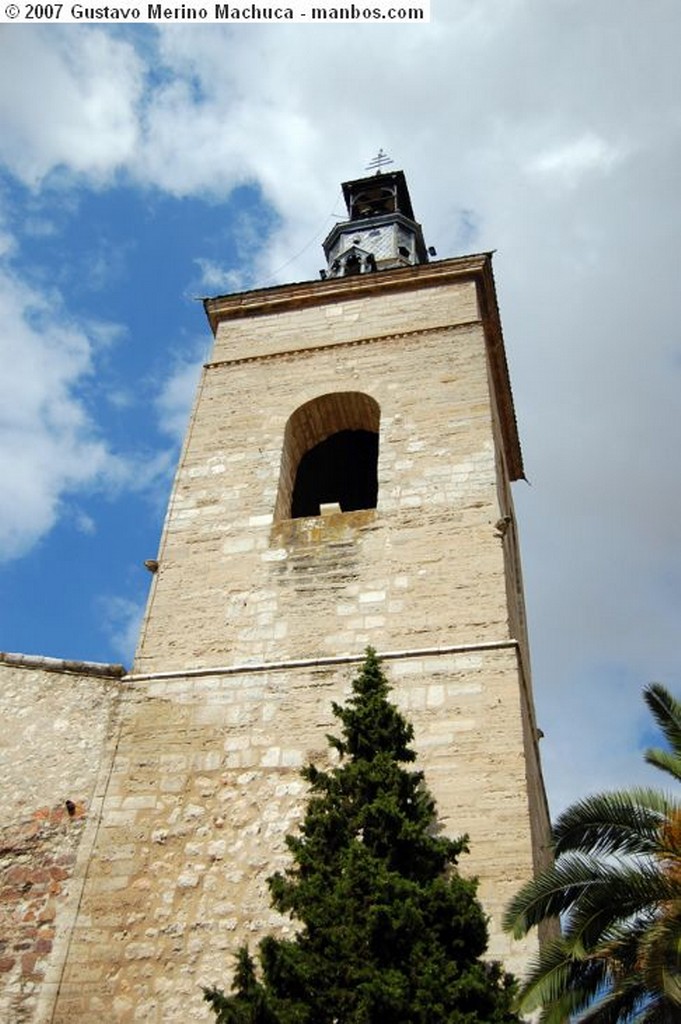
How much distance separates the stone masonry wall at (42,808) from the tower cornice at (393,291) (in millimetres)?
5508

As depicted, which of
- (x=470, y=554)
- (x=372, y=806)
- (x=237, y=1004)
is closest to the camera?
(x=237, y=1004)

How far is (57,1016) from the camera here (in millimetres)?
6430

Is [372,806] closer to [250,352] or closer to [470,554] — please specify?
[470,554]

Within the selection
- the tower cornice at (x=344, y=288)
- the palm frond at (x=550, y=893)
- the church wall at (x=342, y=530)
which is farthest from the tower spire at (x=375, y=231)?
the palm frond at (x=550, y=893)

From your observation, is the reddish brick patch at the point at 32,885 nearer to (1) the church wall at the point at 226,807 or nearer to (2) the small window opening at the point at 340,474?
(1) the church wall at the point at 226,807

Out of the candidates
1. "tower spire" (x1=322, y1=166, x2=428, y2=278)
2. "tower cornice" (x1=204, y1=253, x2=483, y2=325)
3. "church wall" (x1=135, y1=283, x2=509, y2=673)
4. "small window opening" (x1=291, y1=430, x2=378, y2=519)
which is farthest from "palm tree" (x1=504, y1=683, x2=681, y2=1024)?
"tower spire" (x1=322, y1=166, x2=428, y2=278)

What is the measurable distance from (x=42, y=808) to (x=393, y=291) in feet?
23.0

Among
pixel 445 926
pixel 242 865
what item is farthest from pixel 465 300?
pixel 445 926

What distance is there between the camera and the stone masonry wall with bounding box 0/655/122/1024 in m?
6.68

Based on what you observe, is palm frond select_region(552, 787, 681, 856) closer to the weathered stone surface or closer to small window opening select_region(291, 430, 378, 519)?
the weathered stone surface

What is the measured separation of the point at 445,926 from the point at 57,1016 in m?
2.81

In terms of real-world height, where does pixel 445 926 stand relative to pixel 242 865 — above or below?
below

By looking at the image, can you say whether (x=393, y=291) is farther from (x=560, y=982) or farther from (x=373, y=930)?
(x=373, y=930)

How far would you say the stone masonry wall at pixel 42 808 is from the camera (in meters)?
6.68
